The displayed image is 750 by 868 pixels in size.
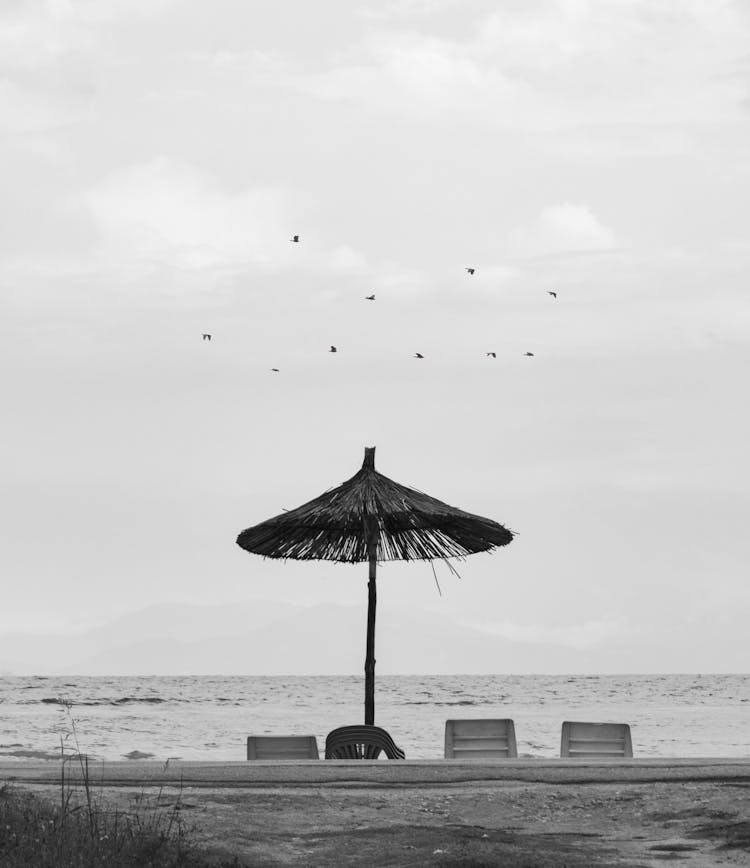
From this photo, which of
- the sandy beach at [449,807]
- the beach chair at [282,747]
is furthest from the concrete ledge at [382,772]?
the beach chair at [282,747]

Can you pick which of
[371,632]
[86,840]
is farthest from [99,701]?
[86,840]

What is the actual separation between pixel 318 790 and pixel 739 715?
46763 millimetres

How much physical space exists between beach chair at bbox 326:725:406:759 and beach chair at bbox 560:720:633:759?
1.82 meters

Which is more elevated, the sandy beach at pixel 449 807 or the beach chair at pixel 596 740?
the beach chair at pixel 596 740

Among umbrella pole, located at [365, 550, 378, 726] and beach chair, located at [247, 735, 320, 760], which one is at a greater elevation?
umbrella pole, located at [365, 550, 378, 726]

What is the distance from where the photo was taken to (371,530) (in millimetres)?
15117

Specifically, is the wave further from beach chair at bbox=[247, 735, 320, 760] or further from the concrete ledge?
the concrete ledge

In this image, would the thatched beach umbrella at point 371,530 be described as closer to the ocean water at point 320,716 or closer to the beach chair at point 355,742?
the beach chair at point 355,742

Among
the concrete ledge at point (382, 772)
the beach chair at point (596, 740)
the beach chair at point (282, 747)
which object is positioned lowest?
the concrete ledge at point (382, 772)

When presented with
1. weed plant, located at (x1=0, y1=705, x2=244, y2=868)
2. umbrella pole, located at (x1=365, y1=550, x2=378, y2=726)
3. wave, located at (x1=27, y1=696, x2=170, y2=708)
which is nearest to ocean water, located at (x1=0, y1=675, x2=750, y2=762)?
wave, located at (x1=27, y1=696, x2=170, y2=708)

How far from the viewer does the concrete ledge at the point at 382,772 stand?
12438 millimetres

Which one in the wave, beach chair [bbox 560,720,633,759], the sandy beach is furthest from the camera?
the wave

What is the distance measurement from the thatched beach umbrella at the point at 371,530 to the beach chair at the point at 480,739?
0.97m

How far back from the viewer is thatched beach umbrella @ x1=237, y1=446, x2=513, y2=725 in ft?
49.5
